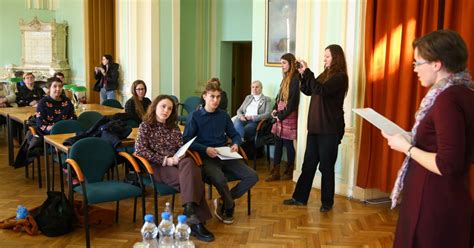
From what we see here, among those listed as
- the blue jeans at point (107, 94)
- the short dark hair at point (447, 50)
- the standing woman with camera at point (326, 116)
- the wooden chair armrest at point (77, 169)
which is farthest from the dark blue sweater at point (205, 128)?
the blue jeans at point (107, 94)

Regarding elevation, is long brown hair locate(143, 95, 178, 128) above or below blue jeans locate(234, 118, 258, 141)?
above

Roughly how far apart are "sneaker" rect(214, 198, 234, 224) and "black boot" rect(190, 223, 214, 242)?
1.25ft

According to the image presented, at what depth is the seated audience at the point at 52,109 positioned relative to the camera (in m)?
5.18

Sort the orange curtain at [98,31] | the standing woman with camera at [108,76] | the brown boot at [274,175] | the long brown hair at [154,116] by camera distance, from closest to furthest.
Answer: the long brown hair at [154,116] → the brown boot at [274,175] → the standing woman with camera at [108,76] → the orange curtain at [98,31]

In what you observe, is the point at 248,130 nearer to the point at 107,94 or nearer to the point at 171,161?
the point at 171,161

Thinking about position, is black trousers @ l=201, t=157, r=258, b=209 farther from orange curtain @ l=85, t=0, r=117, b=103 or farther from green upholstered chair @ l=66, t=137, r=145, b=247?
orange curtain @ l=85, t=0, r=117, b=103

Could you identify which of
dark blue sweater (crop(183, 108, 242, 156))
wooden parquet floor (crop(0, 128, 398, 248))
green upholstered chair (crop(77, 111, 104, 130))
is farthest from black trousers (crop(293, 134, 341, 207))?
green upholstered chair (crop(77, 111, 104, 130))

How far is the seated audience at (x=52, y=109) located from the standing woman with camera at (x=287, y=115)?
8.10 ft

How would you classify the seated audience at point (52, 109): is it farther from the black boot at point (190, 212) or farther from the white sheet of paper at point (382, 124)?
the white sheet of paper at point (382, 124)

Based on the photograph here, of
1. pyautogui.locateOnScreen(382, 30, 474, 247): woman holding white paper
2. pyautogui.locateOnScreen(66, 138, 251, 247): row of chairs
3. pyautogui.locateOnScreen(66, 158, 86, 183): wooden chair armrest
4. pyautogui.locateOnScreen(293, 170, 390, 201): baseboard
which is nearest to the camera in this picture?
pyautogui.locateOnScreen(382, 30, 474, 247): woman holding white paper

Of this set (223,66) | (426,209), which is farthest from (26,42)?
(426,209)

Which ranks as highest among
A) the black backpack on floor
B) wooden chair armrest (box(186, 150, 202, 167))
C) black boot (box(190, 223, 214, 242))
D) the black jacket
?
the black jacket

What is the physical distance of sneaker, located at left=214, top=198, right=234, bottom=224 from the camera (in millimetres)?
4191

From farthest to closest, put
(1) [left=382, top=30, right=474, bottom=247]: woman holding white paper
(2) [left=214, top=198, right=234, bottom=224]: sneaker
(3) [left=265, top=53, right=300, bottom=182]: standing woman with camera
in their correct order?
1. (3) [left=265, top=53, right=300, bottom=182]: standing woman with camera
2. (2) [left=214, top=198, right=234, bottom=224]: sneaker
3. (1) [left=382, top=30, right=474, bottom=247]: woman holding white paper
